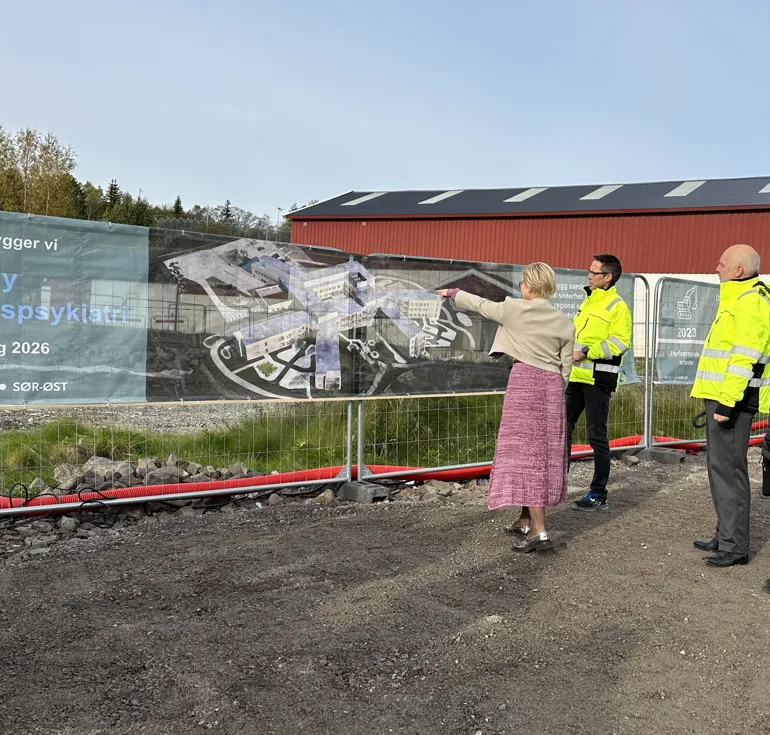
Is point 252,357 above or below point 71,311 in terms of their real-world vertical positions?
below

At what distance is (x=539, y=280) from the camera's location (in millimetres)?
5387

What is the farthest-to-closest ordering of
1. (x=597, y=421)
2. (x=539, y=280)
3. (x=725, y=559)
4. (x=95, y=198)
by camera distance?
(x=95, y=198) → (x=597, y=421) → (x=539, y=280) → (x=725, y=559)

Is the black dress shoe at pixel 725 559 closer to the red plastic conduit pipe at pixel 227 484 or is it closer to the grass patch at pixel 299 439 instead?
the red plastic conduit pipe at pixel 227 484

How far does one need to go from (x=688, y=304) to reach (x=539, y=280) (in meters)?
5.72

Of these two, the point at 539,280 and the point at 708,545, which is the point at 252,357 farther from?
the point at 708,545

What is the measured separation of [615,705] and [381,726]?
95 cm

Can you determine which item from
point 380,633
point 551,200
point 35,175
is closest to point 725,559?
point 380,633

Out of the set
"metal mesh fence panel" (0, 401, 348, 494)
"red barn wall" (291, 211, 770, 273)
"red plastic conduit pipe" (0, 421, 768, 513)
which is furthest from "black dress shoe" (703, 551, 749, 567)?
"red barn wall" (291, 211, 770, 273)

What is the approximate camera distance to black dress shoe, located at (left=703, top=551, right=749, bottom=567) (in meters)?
5.17

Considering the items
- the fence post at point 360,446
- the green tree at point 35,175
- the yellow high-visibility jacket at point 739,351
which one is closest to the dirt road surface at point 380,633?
the yellow high-visibility jacket at point 739,351

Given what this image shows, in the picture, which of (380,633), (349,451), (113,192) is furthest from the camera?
(113,192)

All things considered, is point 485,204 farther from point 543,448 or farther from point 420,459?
point 543,448

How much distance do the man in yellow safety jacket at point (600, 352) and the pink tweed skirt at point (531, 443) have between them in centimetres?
136

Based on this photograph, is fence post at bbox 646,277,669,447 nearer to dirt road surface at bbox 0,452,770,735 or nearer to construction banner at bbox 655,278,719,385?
construction banner at bbox 655,278,719,385
